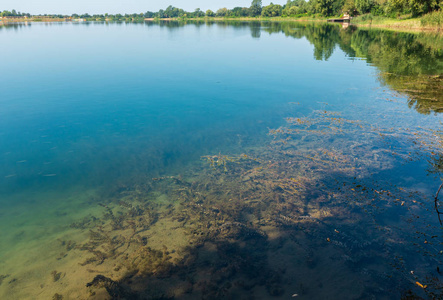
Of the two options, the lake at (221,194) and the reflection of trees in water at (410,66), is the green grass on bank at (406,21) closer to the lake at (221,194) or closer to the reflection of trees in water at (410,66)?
the reflection of trees in water at (410,66)

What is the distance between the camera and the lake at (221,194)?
5.92 meters

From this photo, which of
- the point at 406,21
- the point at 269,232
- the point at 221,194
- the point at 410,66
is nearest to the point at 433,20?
the point at 406,21

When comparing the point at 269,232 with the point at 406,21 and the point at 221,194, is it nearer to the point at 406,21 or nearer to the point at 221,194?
the point at 221,194

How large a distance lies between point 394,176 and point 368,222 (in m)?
3.14

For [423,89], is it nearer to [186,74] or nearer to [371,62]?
[371,62]

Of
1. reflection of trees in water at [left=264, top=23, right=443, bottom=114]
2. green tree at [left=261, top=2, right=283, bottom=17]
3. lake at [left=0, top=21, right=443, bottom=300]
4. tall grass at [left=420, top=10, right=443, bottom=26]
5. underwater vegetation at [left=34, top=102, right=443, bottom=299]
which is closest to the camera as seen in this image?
underwater vegetation at [left=34, top=102, right=443, bottom=299]

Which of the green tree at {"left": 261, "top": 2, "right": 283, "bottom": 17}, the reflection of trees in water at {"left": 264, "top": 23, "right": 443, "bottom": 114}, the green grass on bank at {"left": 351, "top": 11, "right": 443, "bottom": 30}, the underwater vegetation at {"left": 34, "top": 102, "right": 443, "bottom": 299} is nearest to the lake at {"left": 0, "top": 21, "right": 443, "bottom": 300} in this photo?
the underwater vegetation at {"left": 34, "top": 102, "right": 443, "bottom": 299}

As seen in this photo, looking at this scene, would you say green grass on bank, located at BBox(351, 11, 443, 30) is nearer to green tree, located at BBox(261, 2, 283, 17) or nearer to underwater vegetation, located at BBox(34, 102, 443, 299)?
underwater vegetation, located at BBox(34, 102, 443, 299)

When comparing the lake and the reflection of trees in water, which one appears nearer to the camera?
the lake

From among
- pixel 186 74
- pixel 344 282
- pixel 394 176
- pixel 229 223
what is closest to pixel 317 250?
pixel 344 282

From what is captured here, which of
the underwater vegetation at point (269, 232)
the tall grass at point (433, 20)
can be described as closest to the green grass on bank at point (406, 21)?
the tall grass at point (433, 20)

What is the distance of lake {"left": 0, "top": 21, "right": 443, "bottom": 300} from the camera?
592cm

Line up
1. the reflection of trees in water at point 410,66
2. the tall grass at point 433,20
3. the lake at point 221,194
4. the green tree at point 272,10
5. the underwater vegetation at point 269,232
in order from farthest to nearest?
1. the green tree at point 272,10
2. the tall grass at point 433,20
3. the reflection of trees in water at point 410,66
4. the lake at point 221,194
5. the underwater vegetation at point 269,232

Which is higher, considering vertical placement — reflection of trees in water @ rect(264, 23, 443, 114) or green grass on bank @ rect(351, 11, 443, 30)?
green grass on bank @ rect(351, 11, 443, 30)
